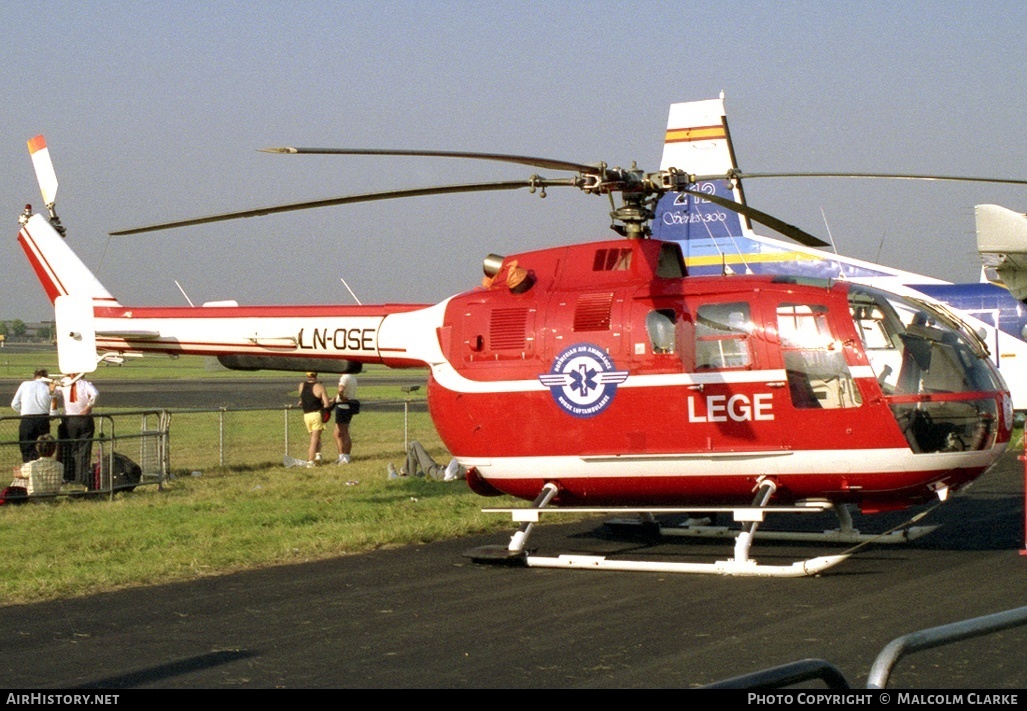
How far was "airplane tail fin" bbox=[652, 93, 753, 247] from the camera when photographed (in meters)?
24.2

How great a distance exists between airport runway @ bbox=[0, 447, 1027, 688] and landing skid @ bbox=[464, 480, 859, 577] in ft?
0.34

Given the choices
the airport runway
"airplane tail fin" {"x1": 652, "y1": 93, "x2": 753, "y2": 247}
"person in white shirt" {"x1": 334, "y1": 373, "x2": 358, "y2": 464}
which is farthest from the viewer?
"airplane tail fin" {"x1": 652, "y1": 93, "x2": 753, "y2": 247}

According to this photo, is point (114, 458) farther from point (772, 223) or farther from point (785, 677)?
point (785, 677)

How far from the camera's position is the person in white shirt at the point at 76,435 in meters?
16.2

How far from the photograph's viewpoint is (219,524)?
43.7ft

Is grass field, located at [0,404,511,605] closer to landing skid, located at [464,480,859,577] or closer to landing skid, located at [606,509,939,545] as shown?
landing skid, located at [606,509,939,545]

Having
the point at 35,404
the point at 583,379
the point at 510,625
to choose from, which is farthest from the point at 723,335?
the point at 35,404

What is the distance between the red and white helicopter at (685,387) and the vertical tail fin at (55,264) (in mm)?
5870

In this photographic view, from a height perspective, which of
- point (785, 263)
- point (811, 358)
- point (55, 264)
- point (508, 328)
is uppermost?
point (785, 263)

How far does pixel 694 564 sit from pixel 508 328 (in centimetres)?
302

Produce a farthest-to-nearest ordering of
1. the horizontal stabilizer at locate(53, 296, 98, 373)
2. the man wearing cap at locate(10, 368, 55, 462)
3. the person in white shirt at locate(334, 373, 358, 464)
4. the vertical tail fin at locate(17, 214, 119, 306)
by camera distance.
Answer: the person in white shirt at locate(334, 373, 358, 464)
the man wearing cap at locate(10, 368, 55, 462)
the vertical tail fin at locate(17, 214, 119, 306)
the horizontal stabilizer at locate(53, 296, 98, 373)

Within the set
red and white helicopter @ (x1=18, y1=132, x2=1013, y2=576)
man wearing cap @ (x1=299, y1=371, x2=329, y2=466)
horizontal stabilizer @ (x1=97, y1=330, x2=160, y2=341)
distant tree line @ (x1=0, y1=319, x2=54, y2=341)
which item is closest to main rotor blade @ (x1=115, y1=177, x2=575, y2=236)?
red and white helicopter @ (x1=18, y1=132, x2=1013, y2=576)

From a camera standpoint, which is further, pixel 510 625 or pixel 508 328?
pixel 508 328

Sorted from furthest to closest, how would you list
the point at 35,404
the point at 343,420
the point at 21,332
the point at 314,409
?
the point at 21,332 < the point at 343,420 < the point at 314,409 < the point at 35,404
